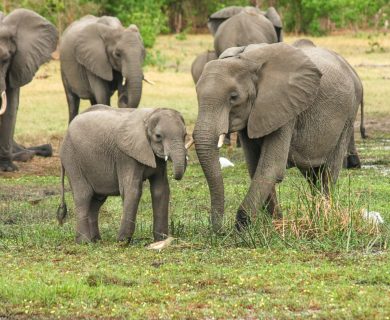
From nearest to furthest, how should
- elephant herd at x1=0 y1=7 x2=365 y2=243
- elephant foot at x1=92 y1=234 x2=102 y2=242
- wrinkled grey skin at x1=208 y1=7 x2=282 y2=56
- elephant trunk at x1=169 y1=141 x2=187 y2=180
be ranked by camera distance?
elephant trunk at x1=169 y1=141 x2=187 y2=180
elephant herd at x1=0 y1=7 x2=365 y2=243
elephant foot at x1=92 y1=234 x2=102 y2=242
wrinkled grey skin at x1=208 y1=7 x2=282 y2=56

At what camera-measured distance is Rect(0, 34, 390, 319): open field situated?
7270 millimetres

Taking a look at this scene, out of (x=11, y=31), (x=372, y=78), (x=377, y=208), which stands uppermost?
(x=11, y=31)

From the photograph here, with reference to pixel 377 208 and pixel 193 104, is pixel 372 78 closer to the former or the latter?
pixel 193 104

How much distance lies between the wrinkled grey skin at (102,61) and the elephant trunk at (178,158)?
7499 mm

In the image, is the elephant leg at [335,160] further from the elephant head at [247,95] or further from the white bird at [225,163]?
the white bird at [225,163]

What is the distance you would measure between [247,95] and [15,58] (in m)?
6.77

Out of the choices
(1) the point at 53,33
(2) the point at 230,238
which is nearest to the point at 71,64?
(1) the point at 53,33

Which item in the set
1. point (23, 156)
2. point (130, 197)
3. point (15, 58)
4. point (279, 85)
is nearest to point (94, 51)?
point (15, 58)

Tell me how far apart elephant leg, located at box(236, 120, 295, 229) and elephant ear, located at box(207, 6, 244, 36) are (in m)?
11.0

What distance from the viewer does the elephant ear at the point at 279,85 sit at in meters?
9.79

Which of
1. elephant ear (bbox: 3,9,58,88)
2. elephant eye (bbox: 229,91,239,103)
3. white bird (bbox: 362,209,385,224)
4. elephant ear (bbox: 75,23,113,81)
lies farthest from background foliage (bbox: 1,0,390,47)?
white bird (bbox: 362,209,385,224)

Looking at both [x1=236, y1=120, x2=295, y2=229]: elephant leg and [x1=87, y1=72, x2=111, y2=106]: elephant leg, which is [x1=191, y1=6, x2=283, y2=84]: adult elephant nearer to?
[x1=87, y1=72, x2=111, y2=106]: elephant leg

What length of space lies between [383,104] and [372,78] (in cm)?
517

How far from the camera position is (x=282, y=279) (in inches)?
313
